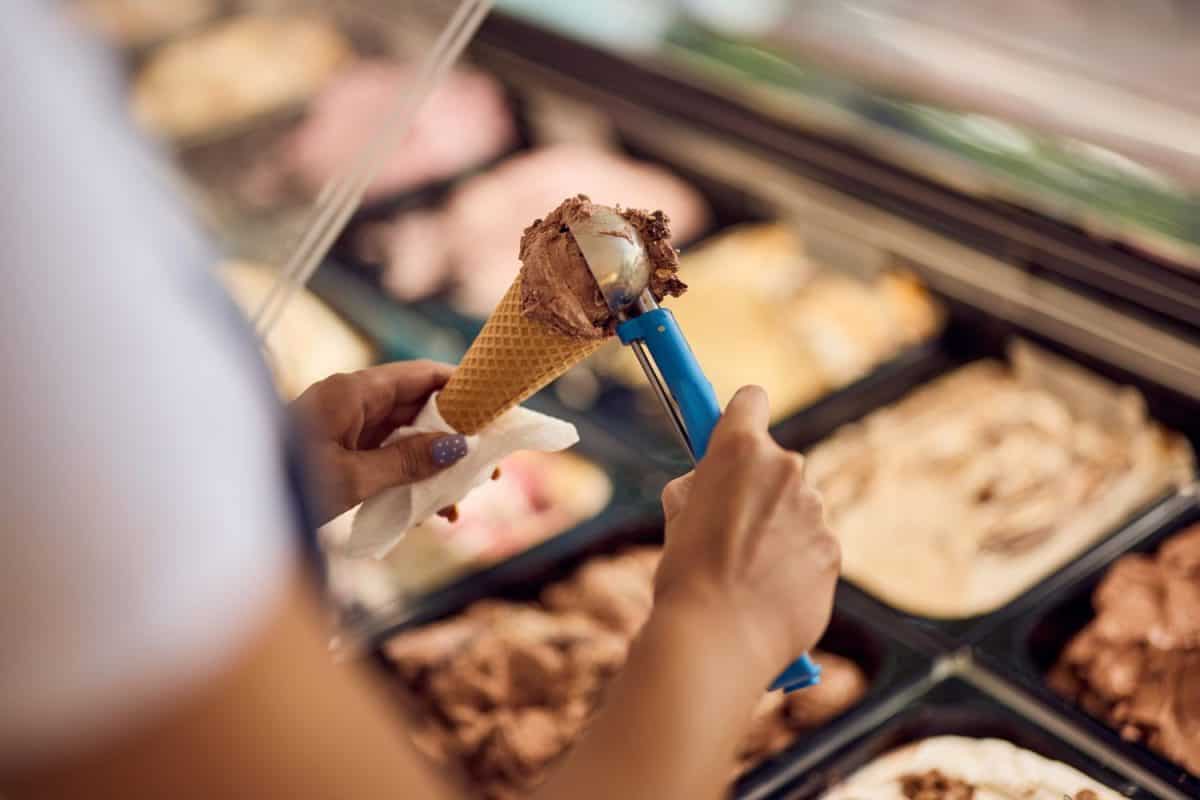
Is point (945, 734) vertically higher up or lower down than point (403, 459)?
lower down

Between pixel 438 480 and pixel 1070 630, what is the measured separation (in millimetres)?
1290

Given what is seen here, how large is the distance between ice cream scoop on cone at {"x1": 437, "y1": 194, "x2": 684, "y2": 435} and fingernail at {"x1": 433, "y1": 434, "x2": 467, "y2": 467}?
0.11 ft

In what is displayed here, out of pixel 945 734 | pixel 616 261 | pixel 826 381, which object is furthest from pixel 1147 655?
pixel 616 261

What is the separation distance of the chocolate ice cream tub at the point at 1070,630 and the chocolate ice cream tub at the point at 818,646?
14 centimetres

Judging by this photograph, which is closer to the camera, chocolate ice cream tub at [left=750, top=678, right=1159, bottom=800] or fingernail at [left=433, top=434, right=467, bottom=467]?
fingernail at [left=433, top=434, right=467, bottom=467]

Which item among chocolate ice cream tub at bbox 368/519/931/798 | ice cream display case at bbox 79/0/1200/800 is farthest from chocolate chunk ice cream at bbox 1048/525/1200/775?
chocolate ice cream tub at bbox 368/519/931/798

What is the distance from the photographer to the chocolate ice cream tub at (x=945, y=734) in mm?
1870

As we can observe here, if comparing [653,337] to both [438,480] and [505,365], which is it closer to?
[505,365]

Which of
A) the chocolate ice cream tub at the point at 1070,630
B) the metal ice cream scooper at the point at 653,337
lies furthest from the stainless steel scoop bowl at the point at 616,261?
the chocolate ice cream tub at the point at 1070,630

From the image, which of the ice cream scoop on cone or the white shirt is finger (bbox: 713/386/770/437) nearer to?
the ice cream scoop on cone

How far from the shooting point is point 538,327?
1237 mm

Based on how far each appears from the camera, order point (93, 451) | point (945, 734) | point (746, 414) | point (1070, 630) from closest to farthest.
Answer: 1. point (93, 451)
2. point (746, 414)
3. point (945, 734)
4. point (1070, 630)

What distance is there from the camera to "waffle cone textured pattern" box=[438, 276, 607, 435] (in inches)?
49.5

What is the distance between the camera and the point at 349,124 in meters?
1.82
